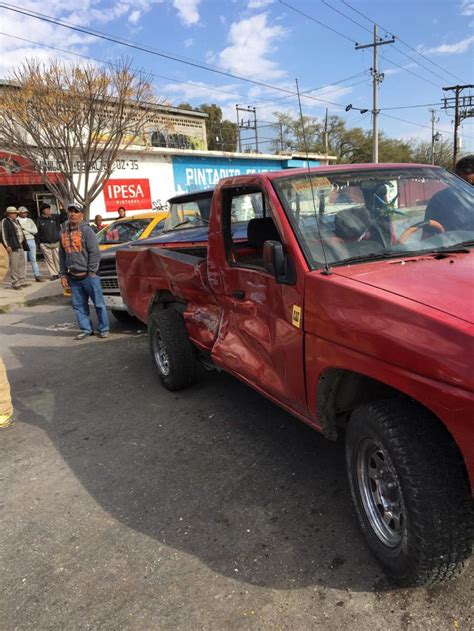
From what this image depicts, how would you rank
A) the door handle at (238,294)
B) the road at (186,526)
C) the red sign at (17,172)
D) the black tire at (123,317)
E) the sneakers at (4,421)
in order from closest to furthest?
the road at (186,526) < the door handle at (238,294) < the sneakers at (4,421) < the black tire at (123,317) < the red sign at (17,172)

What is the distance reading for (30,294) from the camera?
38.4 ft

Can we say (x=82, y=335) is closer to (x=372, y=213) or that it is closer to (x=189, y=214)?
(x=189, y=214)

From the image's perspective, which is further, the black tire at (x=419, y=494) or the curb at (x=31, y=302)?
the curb at (x=31, y=302)

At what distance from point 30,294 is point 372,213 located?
10.4 metres

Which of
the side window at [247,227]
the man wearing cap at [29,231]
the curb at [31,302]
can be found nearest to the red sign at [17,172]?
the man wearing cap at [29,231]

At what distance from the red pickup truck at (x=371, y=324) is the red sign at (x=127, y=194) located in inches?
627

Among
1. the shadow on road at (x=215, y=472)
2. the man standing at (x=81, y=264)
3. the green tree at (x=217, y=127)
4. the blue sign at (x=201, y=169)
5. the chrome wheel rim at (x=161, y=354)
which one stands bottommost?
the shadow on road at (x=215, y=472)

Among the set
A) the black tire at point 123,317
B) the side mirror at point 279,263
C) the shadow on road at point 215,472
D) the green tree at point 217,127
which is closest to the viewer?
the shadow on road at point 215,472

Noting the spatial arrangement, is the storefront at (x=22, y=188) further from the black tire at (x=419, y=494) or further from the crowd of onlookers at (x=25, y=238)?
the black tire at (x=419, y=494)

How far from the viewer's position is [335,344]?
240cm

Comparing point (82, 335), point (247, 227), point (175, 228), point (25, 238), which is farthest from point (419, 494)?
point (25, 238)

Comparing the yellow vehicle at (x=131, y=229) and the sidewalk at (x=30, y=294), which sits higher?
the yellow vehicle at (x=131, y=229)

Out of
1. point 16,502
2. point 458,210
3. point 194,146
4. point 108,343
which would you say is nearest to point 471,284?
point 458,210

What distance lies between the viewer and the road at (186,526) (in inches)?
88.4
